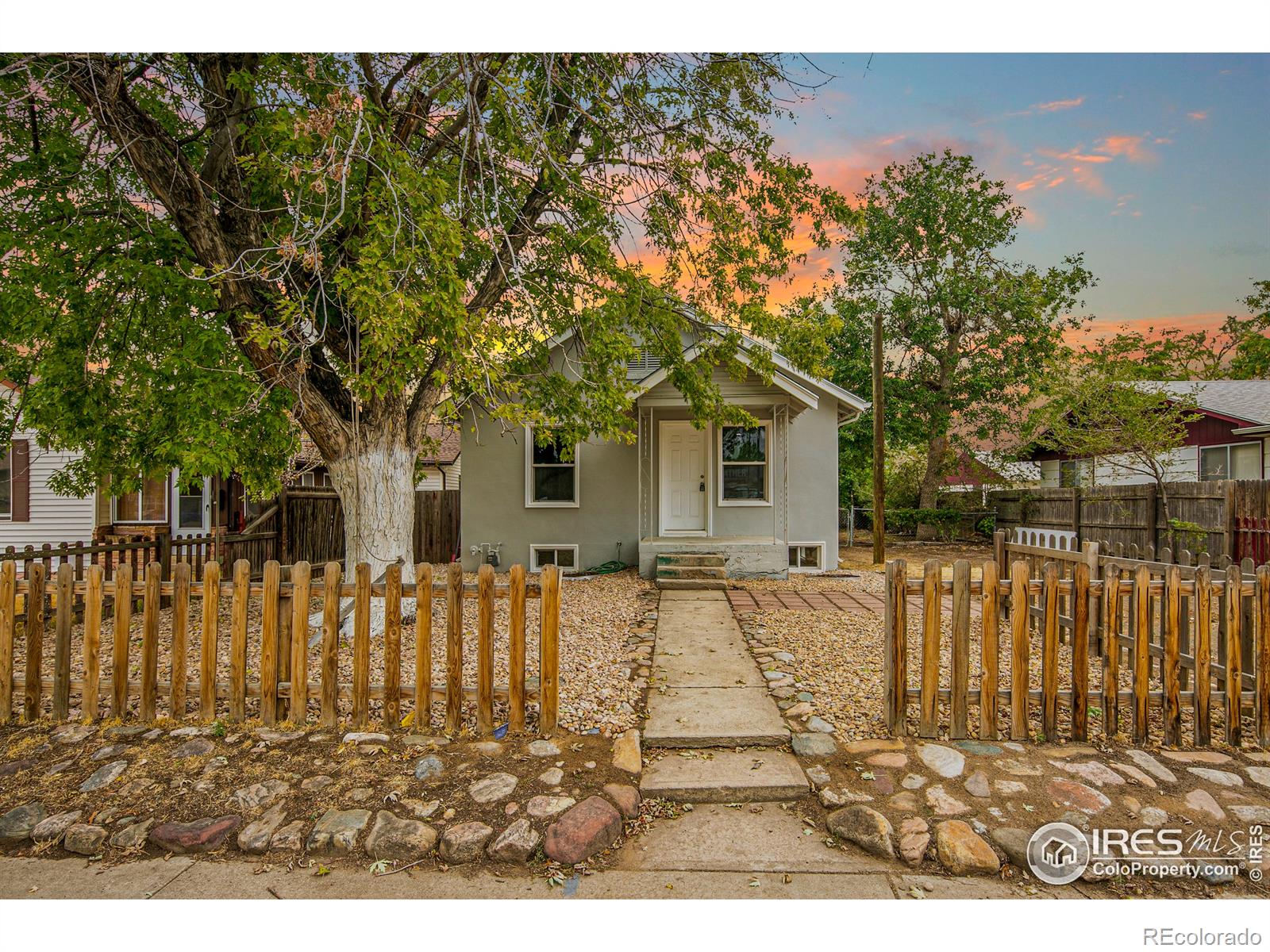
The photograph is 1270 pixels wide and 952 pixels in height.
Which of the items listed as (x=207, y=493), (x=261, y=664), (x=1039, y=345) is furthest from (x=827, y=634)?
(x=1039, y=345)

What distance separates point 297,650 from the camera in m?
3.80

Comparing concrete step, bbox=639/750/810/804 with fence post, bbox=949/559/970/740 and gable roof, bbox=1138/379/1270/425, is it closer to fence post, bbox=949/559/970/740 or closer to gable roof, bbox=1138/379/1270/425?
fence post, bbox=949/559/970/740

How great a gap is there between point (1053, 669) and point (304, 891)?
411cm

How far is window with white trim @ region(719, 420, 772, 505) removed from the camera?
11.6 meters

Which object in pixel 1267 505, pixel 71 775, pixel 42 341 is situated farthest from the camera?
pixel 1267 505

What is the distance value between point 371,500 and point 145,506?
440 inches

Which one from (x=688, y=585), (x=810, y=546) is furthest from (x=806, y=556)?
(x=688, y=585)

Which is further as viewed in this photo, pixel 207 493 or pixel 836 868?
pixel 207 493

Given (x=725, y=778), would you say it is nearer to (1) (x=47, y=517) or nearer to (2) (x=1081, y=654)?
(2) (x=1081, y=654)

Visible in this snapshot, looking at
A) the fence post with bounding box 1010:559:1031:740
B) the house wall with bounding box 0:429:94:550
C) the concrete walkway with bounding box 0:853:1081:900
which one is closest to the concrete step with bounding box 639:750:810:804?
the concrete walkway with bounding box 0:853:1081:900

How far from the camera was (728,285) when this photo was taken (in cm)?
724

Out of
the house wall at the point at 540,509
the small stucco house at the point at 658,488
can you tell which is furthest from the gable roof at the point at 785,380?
the house wall at the point at 540,509

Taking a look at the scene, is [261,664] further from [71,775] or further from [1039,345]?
[1039,345]

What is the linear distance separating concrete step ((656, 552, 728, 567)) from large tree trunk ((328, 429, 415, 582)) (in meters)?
4.96
